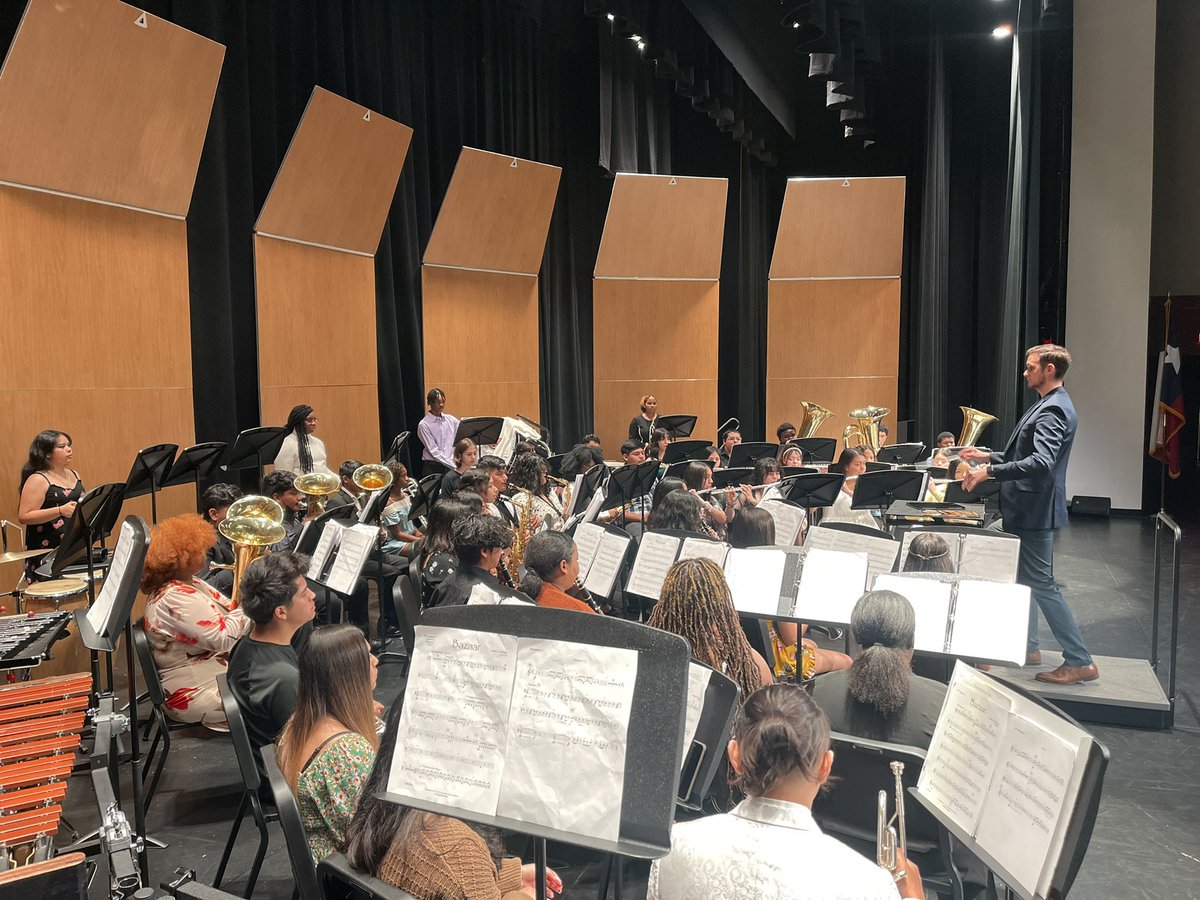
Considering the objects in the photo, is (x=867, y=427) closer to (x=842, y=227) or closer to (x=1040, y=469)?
(x=842, y=227)

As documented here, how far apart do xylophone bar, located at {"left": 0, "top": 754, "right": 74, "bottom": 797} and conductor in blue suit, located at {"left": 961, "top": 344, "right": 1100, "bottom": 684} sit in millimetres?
4364

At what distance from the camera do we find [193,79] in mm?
7402

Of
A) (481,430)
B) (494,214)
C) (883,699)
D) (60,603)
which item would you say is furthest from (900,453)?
(60,603)

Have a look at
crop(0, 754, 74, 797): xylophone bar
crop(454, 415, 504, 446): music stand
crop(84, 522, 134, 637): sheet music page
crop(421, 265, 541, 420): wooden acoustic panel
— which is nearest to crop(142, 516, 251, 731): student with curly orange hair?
crop(84, 522, 134, 637): sheet music page

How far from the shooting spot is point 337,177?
938cm

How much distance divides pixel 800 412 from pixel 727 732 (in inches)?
479

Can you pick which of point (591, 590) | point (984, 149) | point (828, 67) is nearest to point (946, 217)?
point (984, 149)

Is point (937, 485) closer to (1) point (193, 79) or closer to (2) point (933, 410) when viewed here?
(2) point (933, 410)

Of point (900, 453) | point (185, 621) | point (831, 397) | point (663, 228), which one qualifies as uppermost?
point (663, 228)

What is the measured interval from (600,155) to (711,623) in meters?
10.6

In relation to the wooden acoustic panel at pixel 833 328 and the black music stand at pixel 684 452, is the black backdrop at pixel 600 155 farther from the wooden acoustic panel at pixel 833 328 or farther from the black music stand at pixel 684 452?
the black music stand at pixel 684 452

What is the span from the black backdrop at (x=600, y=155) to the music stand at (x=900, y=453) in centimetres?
133

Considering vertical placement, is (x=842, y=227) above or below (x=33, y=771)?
above

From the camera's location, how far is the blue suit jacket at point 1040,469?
16.8 feet
